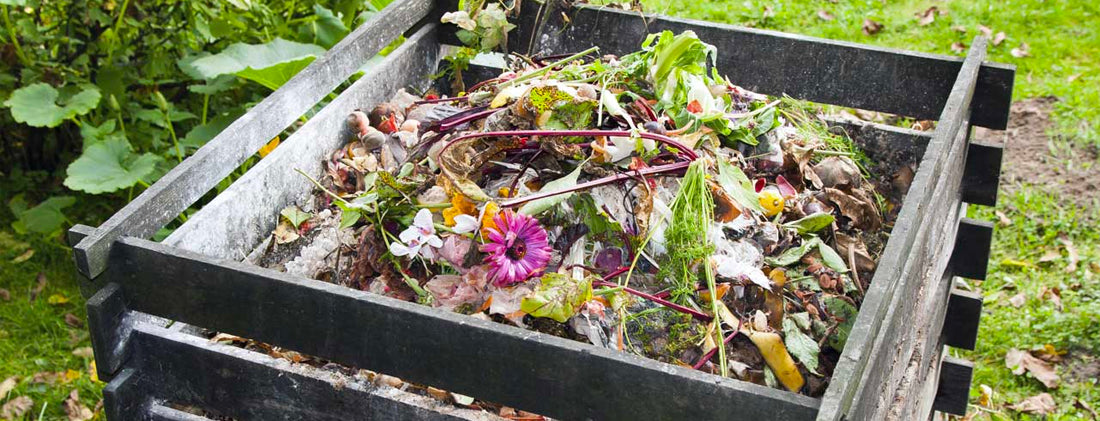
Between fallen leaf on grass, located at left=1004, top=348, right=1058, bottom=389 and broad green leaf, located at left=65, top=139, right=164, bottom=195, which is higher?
broad green leaf, located at left=65, top=139, right=164, bottom=195

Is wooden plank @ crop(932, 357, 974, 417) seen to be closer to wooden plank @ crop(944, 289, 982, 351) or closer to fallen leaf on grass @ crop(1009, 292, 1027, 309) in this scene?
wooden plank @ crop(944, 289, 982, 351)

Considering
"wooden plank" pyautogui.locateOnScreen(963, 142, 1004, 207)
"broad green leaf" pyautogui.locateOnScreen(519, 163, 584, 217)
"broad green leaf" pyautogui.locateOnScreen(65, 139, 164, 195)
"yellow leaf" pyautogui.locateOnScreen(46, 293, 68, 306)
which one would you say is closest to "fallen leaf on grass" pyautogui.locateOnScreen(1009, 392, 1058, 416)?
"wooden plank" pyautogui.locateOnScreen(963, 142, 1004, 207)

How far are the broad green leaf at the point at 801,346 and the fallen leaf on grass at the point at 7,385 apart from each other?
8.29 ft

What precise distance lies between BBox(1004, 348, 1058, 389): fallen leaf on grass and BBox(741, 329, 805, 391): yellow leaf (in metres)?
1.92

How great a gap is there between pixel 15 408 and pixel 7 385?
5.0 inches

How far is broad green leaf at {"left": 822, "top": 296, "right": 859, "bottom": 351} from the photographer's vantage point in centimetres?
201

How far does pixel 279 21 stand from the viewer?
13.1 ft

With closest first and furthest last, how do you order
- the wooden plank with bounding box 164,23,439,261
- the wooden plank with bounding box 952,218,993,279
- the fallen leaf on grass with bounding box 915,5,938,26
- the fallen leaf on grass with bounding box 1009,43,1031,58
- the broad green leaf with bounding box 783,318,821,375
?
the broad green leaf with bounding box 783,318,821,375
the wooden plank with bounding box 164,23,439,261
the wooden plank with bounding box 952,218,993,279
the fallen leaf on grass with bounding box 1009,43,1031,58
the fallen leaf on grass with bounding box 915,5,938,26

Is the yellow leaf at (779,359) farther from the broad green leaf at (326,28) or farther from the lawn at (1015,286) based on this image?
the broad green leaf at (326,28)

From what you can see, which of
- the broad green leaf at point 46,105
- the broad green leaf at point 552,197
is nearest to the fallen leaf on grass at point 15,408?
the broad green leaf at point 46,105

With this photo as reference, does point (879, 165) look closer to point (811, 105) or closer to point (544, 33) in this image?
point (811, 105)

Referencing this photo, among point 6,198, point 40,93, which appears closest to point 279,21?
point 40,93

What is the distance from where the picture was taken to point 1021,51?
5.16 meters

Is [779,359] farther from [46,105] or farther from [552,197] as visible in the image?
[46,105]
